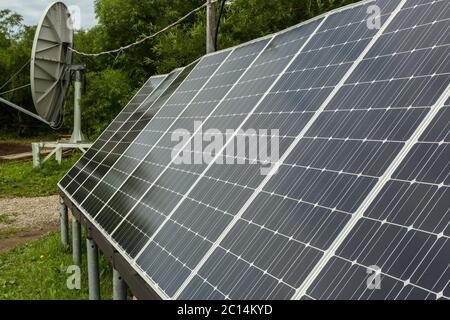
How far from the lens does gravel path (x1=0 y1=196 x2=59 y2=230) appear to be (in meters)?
20.5

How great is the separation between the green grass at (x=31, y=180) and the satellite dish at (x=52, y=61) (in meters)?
4.99

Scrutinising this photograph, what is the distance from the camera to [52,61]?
24047 mm

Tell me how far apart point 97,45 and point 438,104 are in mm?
35201

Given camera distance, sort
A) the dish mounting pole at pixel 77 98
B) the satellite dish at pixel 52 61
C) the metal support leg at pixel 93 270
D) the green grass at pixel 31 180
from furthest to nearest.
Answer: the green grass at pixel 31 180
the dish mounting pole at pixel 77 98
the satellite dish at pixel 52 61
the metal support leg at pixel 93 270

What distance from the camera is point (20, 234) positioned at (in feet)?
61.8

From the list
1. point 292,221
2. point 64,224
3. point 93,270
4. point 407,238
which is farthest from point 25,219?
point 407,238

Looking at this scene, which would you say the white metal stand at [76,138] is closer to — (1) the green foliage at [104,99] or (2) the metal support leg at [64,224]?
(1) the green foliage at [104,99]

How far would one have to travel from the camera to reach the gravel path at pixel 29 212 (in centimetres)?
2048

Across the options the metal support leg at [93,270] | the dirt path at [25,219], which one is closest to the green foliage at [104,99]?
the dirt path at [25,219]

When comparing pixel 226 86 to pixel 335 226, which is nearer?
pixel 335 226

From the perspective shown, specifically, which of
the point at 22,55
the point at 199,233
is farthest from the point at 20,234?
the point at 22,55

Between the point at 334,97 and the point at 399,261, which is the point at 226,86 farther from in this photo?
the point at 399,261
